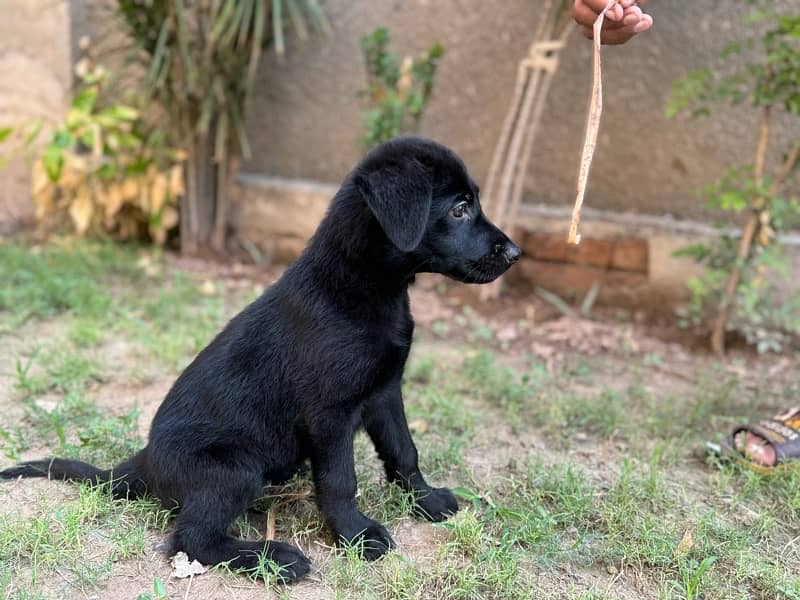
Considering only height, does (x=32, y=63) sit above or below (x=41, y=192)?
above

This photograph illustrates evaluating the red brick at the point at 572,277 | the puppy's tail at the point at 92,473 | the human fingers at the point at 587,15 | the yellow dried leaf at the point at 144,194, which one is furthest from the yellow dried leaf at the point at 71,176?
the human fingers at the point at 587,15

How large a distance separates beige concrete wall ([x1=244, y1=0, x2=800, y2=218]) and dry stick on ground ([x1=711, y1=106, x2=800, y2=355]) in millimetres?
429

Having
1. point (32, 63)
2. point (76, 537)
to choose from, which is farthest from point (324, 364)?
point (32, 63)

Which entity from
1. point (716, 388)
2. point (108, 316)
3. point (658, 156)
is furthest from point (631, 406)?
point (108, 316)

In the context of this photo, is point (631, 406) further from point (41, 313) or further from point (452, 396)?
point (41, 313)

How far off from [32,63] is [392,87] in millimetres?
2828

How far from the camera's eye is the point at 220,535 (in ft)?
7.29

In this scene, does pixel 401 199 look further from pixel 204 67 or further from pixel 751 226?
pixel 204 67

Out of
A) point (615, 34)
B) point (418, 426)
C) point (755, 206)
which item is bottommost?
point (418, 426)

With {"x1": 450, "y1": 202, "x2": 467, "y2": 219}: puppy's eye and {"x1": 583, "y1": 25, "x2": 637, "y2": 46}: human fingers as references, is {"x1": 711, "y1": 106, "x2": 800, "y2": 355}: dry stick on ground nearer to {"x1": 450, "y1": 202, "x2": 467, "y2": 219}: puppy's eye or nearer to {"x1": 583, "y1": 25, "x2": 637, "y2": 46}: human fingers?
{"x1": 583, "y1": 25, "x2": 637, "y2": 46}: human fingers

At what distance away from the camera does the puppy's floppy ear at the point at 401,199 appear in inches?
82.2

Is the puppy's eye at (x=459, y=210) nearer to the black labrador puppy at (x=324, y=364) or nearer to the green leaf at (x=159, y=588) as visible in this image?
the black labrador puppy at (x=324, y=364)

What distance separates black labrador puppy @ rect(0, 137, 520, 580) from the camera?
2.19m

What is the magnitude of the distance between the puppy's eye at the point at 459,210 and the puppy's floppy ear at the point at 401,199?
0.45 ft
